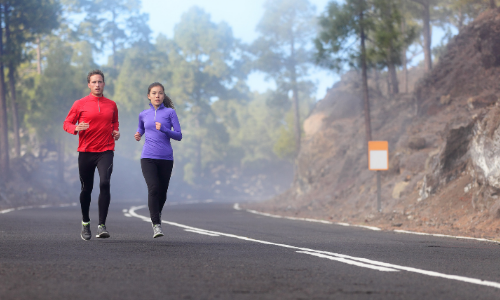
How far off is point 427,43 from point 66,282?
3127 cm

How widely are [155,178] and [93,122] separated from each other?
1.24m

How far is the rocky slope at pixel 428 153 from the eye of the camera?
13883 millimetres

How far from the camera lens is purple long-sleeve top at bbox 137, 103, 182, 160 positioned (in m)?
8.66

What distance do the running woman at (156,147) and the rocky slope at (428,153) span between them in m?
6.50

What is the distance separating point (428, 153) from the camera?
20938 millimetres

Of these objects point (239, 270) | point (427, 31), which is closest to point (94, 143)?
point (239, 270)

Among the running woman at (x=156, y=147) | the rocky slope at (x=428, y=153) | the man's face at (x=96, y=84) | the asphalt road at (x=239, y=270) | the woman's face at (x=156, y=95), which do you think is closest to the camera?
the asphalt road at (x=239, y=270)

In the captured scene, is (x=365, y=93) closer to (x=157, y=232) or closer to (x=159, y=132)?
(x=159, y=132)

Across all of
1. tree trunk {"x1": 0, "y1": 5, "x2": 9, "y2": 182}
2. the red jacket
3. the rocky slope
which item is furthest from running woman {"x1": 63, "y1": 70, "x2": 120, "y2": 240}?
tree trunk {"x1": 0, "y1": 5, "x2": 9, "y2": 182}

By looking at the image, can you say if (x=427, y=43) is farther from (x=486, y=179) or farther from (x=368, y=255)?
(x=368, y=255)

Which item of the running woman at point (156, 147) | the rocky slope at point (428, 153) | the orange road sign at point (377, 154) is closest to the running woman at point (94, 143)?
the running woman at point (156, 147)

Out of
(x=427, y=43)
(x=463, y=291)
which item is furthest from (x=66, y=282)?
(x=427, y=43)

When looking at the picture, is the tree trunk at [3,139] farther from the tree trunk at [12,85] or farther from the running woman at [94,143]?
the running woman at [94,143]

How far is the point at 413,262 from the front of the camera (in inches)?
248
